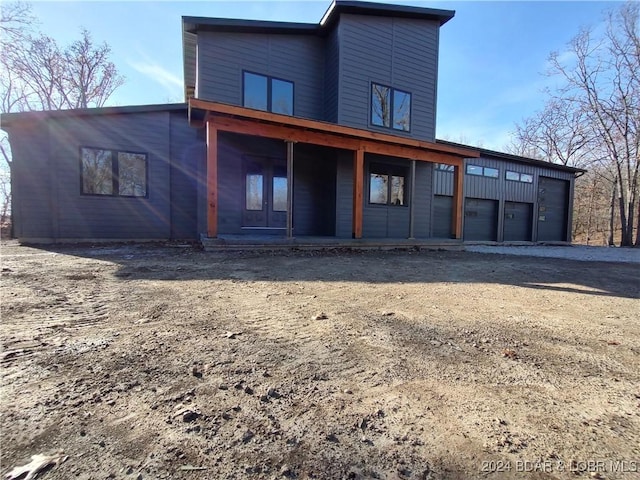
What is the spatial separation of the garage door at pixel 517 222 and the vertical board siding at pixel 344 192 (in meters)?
10.2

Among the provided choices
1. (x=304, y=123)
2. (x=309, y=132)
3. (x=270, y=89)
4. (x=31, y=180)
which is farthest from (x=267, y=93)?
(x=31, y=180)

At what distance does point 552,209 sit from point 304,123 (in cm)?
1633

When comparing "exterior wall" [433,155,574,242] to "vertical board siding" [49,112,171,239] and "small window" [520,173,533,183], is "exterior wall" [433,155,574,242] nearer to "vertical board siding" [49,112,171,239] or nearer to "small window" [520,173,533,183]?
"small window" [520,173,533,183]

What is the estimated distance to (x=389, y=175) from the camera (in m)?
11.1

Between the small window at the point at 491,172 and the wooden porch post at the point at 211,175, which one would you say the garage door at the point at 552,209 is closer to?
the small window at the point at 491,172

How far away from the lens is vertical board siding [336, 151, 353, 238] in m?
9.96

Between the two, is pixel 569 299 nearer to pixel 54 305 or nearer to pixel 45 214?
pixel 54 305

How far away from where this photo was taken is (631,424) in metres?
1.54

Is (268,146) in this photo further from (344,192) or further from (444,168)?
(444,168)

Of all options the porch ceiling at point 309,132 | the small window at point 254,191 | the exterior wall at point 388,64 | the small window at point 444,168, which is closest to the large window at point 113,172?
the porch ceiling at point 309,132

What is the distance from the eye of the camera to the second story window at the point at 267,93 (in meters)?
9.58

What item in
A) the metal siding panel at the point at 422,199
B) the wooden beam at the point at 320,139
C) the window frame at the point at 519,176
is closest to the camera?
the wooden beam at the point at 320,139

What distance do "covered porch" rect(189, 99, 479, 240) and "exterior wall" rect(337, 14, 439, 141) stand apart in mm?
1411

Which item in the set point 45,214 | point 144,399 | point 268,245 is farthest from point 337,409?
point 45,214
